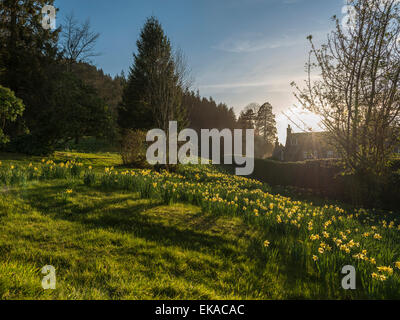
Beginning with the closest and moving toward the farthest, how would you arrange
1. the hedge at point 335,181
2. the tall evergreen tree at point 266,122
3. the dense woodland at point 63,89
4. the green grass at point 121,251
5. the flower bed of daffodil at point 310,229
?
the green grass at point 121,251
the flower bed of daffodil at point 310,229
the hedge at point 335,181
the dense woodland at point 63,89
the tall evergreen tree at point 266,122

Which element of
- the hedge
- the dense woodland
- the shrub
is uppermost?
the dense woodland

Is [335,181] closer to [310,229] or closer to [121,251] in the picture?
[310,229]

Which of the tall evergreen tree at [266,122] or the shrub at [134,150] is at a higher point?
the tall evergreen tree at [266,122]

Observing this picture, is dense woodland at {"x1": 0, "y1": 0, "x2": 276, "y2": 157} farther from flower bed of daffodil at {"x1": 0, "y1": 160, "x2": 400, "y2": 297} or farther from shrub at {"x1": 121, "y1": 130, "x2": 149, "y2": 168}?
flower bed of daffodil at {"x1": 0, "y1": 160, "x2": 400, "y2": 297}

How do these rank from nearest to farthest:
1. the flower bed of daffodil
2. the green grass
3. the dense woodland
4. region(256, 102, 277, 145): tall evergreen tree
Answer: the green grass < the flower bed of daffodil < the dense woodland < region(256, 102, 277, 145): tall evergreen tree

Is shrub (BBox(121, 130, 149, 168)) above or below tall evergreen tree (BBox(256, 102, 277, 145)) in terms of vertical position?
below

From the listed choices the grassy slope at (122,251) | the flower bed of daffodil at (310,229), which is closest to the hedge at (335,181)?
the flower bed of daffodil at (310,229)

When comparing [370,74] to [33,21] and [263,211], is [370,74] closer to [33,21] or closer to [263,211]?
[263,211]

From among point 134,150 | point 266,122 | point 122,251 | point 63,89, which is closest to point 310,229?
point 122,251

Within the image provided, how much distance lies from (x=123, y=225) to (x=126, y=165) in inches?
377

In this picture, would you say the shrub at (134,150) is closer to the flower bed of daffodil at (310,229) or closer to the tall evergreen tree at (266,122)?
the flower bed of daffodil at (310,229)

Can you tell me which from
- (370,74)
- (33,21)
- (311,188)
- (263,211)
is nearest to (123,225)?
(263,211)

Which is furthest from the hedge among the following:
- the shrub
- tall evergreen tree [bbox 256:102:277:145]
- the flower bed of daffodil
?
tall evergreen tree [bbox 256:102:277:145]
